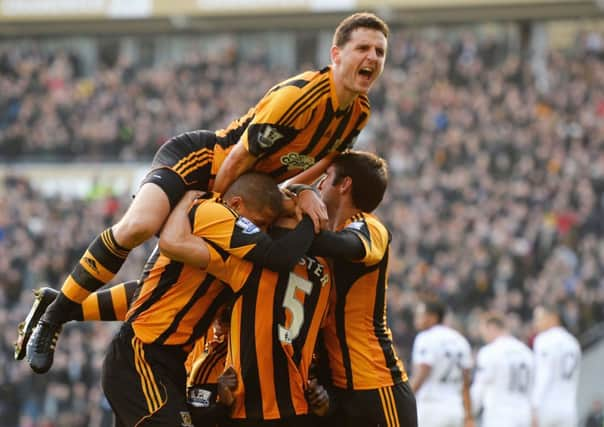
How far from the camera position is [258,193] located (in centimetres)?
597

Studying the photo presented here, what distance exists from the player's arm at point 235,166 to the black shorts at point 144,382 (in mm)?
931

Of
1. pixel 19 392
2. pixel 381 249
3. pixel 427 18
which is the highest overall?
pixel 427 18

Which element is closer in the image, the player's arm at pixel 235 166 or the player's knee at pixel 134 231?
the player's knee at pixel 134 231

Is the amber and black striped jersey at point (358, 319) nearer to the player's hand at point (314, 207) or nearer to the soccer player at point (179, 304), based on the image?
the player's hand at point (314, 207)

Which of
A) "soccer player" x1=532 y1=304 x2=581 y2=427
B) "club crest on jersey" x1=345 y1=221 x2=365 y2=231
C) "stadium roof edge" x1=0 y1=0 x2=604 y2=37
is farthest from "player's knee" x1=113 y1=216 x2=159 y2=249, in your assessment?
"stadium roof edge" x1=0 y1=0 x2=604 y2=37

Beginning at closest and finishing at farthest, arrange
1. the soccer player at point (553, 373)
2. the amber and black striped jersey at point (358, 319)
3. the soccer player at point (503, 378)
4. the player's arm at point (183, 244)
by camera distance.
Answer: the player's arm at point (183, 244), the amber and black striped jersey at point (358, 319), the soccer player at point (503, 378), the soccer player at point (553, 373)

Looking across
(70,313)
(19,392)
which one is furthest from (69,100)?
(70,313)

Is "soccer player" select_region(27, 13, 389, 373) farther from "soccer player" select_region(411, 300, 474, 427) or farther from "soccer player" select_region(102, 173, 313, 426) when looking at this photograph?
"soccer player" select_region(411, 300, 474, 427)

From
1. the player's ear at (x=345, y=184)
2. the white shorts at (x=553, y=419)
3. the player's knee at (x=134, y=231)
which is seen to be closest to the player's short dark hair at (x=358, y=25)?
the player's ear at (x=345, y=184)

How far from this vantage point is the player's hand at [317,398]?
5969 mm

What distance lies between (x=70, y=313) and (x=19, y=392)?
11.6 metres

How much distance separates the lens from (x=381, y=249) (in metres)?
6.15

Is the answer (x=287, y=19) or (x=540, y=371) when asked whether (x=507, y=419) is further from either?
(x=287, y=19)

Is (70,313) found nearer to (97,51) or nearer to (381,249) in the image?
(381,249)
